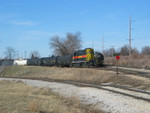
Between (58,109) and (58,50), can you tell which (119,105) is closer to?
(58,109)

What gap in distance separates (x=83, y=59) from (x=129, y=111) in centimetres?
2695

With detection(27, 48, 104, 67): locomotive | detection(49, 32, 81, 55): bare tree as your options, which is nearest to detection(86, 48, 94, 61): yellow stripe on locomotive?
detection(27, 48, 104, 67): locomotive

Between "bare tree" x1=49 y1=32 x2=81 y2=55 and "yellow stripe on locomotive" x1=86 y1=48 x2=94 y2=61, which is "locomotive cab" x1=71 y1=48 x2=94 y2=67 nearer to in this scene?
"yellow stripe on locomotive" x1=86 y1=48 x2=94 y2=61

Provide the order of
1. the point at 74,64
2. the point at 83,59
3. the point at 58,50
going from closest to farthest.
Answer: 1. the point at 83,59
2. the point at 74,64
3. the point at 58,50

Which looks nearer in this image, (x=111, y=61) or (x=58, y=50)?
(x=111, y=61)

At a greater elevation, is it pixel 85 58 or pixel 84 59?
pixel 85 58

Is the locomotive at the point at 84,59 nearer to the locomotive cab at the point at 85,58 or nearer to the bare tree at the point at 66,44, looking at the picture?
the locomotive cab at the point at 85,58

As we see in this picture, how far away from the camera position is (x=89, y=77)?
28.9m

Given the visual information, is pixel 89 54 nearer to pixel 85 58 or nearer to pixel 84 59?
pixel 85 58

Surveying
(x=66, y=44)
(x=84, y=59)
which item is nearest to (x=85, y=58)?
(x=84, y=59)

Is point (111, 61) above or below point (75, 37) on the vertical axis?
below

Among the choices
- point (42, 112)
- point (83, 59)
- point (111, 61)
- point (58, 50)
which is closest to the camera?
point (42, 112)

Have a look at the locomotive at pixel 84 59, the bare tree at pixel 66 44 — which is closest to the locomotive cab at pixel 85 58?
the locomotive at pixel 84 59

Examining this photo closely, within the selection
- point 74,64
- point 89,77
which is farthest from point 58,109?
point 74,64
